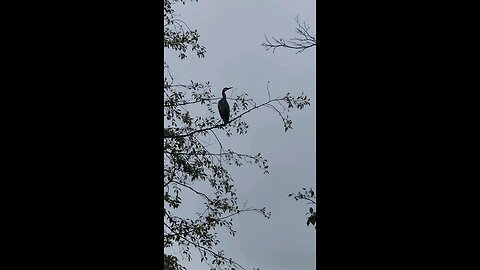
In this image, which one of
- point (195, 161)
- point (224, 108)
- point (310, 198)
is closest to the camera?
point (310, 198)

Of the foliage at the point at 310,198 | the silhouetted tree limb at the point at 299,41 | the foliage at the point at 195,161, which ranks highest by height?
the silhouetted tree limb at the point at 299,41

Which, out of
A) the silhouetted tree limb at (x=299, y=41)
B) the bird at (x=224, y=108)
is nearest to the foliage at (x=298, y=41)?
the silhouetted tree limb at (x=299, y=41)

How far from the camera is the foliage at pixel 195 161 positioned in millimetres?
1785

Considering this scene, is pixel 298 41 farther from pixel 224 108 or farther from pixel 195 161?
pixel 195 161

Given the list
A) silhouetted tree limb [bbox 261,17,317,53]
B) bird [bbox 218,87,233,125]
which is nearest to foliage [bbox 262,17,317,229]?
silhouetted tree limb [bbox 261,17,317,53]

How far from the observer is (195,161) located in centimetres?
194

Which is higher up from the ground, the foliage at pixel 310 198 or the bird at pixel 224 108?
the bird at pixel 224 108

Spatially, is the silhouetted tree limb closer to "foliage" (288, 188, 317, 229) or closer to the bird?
the bird

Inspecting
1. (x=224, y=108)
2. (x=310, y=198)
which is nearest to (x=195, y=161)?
(x=224, y=108)

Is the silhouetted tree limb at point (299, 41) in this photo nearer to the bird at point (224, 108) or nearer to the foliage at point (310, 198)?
the bird at point (224, 108)

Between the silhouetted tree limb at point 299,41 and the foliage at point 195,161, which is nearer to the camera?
the silhouetted tree limb at point 299,41

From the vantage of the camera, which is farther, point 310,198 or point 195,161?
point 195,161
